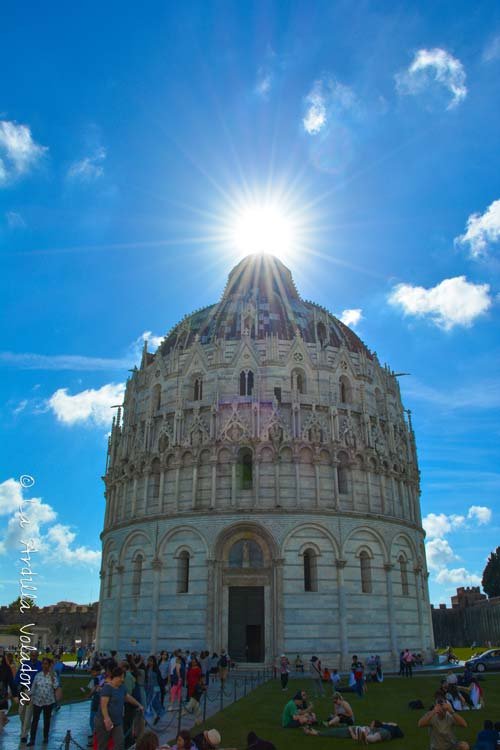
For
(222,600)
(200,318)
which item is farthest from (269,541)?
(200,318)

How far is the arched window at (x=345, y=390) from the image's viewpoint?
43156 millimetres

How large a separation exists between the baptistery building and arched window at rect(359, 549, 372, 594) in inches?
3.5

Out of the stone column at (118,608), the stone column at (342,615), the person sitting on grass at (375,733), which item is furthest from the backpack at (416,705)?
the stone column at (118,608)

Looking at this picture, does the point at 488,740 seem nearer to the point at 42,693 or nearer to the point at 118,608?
the point at 42,693

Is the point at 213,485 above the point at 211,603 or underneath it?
above

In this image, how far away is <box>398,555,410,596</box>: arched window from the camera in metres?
40.2

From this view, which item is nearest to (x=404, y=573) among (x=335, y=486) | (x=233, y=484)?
(x=335, y=486)

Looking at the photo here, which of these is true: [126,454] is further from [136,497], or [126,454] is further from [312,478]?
[312,478]

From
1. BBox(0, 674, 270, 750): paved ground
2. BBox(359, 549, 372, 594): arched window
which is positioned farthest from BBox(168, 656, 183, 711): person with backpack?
BBox(359, 549, 372, 594): arched window

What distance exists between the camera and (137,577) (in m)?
39.4

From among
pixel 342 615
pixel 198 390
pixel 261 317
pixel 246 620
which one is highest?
pixel 261 317

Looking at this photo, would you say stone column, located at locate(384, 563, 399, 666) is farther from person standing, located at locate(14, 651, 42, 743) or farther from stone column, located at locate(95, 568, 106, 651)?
person standing, located at locate(14, 651, 42, 743)

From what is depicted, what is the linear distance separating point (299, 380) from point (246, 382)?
373cm

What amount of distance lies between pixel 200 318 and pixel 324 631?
80.5 feet
